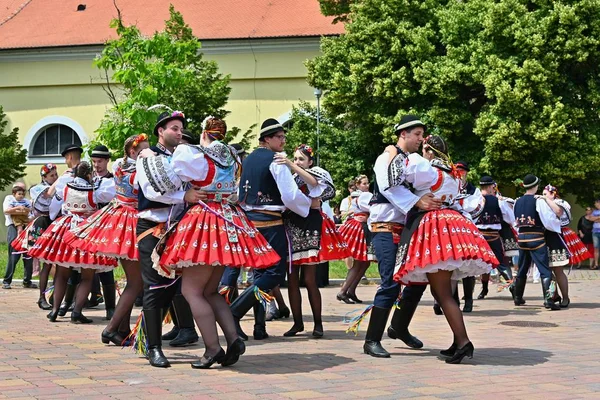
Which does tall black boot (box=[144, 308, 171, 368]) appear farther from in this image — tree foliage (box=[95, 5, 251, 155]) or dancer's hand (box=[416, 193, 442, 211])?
tree foliage (box=[95, 5, 251, 155])

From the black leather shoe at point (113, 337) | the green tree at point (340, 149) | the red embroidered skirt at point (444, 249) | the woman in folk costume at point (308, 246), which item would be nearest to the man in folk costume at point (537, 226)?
the woman in folk costume at point (308, 246)

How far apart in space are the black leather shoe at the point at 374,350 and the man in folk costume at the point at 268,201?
1.06 meters

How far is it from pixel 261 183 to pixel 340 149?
2269 centimetres

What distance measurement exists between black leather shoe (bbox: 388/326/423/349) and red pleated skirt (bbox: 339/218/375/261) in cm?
503

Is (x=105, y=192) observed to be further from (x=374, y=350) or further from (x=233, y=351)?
(x=374, y=350)

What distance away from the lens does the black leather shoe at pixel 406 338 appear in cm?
883

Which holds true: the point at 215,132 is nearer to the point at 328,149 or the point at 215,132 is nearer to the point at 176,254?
the point at 176,254

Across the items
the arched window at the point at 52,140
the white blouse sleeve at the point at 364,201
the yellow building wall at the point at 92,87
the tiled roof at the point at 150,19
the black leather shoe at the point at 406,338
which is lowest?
the black leather shoe at the point at 406,338

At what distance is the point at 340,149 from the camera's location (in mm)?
31734

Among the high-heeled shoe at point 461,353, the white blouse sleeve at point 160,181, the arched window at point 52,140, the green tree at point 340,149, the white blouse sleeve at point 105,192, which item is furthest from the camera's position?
the arched window at point 52,140

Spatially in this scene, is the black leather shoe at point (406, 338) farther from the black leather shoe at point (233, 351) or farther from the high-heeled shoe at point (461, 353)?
the black leather shoe at point (233, 351)

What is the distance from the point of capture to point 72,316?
36.0ft

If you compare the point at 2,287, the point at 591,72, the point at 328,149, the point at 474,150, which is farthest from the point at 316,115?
the point at 2,287

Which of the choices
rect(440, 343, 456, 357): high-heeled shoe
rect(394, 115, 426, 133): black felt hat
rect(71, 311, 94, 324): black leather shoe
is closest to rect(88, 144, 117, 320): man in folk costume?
rect(71, 311, 94, 324): black leather shoe
